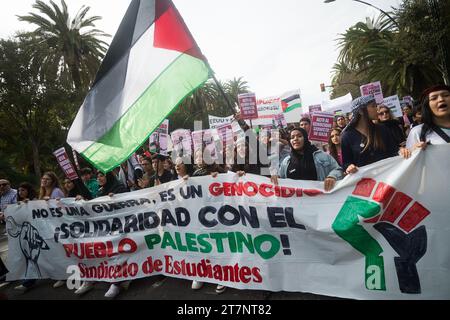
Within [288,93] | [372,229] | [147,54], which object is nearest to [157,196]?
[147,54]

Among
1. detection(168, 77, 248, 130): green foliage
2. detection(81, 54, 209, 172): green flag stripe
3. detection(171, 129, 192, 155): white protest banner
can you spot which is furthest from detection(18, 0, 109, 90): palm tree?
detection(81, 54, 209, 172): green flag stripe

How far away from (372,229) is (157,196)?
2.48m

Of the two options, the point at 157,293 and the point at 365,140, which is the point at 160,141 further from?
the point at 365,140

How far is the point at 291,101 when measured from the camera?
32.2 feet

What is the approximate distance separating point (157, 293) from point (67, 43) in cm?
2217

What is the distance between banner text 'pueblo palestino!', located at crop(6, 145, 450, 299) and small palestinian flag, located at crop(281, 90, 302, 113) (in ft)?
21.8

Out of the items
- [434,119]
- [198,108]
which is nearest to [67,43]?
[198,108]

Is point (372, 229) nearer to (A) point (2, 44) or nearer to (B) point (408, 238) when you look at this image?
(B) point (408, 238)

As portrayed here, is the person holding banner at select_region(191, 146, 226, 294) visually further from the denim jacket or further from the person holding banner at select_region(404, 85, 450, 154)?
the person holding banner at select_region(404, 85, 450, 154)

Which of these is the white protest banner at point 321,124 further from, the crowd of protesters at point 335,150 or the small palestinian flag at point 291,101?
the small palestinian flag at point 291,101

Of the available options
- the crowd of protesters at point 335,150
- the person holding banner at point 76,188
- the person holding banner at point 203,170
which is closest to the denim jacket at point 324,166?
the crowd of protesters at point 335,150

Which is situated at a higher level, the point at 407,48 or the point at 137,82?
the point at 407,48

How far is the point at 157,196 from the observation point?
4035 millimetres

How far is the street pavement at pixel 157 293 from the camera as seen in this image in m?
3.39
